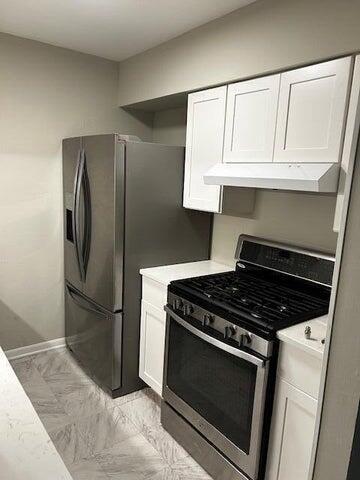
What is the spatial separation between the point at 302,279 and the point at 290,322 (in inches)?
19.8

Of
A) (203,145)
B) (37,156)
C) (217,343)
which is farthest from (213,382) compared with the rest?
(37,156)

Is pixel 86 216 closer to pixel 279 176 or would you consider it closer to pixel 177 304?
pixel 177 304

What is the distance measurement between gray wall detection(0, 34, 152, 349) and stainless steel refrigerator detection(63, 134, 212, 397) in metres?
0.26

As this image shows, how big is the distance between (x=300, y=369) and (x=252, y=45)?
1.62m

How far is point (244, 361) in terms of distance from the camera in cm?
165

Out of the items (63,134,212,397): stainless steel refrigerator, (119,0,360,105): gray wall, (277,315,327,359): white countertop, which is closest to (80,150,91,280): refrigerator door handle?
(63,134,212,397): stainless steel refrigerator

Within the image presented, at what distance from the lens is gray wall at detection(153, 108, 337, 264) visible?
200cm

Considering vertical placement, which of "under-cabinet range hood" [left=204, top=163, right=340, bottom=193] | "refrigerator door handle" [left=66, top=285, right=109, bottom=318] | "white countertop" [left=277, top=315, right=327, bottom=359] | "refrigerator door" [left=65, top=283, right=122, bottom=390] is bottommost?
"refrigerator door" [left=65, top=283, right=122, bottom=390]

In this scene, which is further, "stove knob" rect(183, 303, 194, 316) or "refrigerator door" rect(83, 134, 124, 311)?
"refrigerator door" rect(83, 134, 124, 311)

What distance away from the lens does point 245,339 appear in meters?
1.63

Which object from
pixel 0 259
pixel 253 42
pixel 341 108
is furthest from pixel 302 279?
pixel 0 259

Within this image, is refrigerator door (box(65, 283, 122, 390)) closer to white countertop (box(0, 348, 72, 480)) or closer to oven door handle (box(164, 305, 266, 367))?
oven door handle (box(164, 305, 266, 367))

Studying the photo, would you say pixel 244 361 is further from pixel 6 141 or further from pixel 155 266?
pixel 6 141

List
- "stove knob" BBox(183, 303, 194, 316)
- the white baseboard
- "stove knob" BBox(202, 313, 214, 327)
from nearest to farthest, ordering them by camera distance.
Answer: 1. "stove knob" BBox(202, 313, 214, 327)
2. "stove knob" BBox(183, 303, 194, 316)
3. the white baseboard
